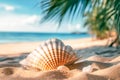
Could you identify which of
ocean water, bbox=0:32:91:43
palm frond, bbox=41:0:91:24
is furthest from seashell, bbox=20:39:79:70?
ocean water, bbox=0:32:91:43

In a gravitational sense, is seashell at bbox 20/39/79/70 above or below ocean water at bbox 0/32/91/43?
above

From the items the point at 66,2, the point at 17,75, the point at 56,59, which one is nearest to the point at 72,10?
the point at 66,2

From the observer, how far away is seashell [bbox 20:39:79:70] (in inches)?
120

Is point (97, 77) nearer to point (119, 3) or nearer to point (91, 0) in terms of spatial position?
point (119, 3)

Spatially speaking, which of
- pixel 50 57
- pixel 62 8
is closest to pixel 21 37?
pixel 62 8

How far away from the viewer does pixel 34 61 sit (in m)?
3.11

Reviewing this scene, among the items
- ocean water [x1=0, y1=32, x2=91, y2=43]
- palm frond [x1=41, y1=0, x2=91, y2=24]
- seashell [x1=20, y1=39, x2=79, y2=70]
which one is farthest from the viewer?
ocean water [x1=0, y1=32, x2=91, y2=43]

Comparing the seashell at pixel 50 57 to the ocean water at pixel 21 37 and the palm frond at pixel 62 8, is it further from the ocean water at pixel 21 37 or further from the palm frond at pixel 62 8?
the ocean water at pixel 21 37

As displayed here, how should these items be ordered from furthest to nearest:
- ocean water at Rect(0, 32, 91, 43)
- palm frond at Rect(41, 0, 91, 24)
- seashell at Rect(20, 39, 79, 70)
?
ocean water at Rect(0, 32, 91, 43) → palm frond at Rect(41, 0, 91, 24) → seashell at Rect(20, 39, 79, 70)

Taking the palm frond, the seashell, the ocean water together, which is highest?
the palm frond

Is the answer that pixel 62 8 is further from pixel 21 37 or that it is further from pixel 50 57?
pixel 21 37

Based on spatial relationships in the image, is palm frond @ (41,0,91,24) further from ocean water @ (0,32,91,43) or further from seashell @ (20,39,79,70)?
ocean water @ (0,32,91,43)

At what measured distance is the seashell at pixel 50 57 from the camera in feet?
10.0

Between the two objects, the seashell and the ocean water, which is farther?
the ocean water
